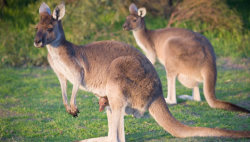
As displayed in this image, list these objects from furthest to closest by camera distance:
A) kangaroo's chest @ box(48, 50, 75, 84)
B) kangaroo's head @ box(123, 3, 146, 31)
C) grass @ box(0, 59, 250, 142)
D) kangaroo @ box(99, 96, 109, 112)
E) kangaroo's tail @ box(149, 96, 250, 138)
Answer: kangaroo's head @ box(123, 3, 146, 31)
grass @ box(0, 59, 250, 142)
kangaroo's chest @ box(48, 50, 75, 84)
kangaroo @ box(99, 96, 109, 112)
kangaroo's tail @ box(149, 96, 250, 138)

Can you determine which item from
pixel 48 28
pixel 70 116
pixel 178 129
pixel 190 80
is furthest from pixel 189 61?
pixel 48 28

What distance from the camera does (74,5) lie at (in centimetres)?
1056

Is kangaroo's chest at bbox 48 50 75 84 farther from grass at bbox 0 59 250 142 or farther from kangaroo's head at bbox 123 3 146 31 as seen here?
kangaroo's head at bbox 123 3 146 31

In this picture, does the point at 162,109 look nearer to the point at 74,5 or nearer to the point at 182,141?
the point at 182,141

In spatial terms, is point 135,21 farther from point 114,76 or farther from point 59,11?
point 114,76

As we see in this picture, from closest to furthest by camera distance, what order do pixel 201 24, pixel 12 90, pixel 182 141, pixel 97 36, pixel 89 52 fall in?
pixel 182 141 → pixel 89 52 → pixel 12 90 → pixel 97 36 → pixel 201 24

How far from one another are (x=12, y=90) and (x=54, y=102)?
1324 mm

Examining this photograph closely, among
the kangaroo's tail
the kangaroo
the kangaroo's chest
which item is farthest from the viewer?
the kangaroo's chest

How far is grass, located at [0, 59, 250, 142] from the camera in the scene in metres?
5.25

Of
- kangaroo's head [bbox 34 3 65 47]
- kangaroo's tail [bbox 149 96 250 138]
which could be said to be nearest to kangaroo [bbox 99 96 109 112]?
kangaroo's tail [bbox 149 96 250 138]

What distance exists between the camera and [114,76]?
4.27 m

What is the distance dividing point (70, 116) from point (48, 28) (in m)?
1.87

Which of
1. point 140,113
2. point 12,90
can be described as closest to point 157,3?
point 12,90

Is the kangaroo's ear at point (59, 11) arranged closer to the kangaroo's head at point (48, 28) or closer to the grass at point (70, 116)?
the kangaroo's head at point (48, 28)
